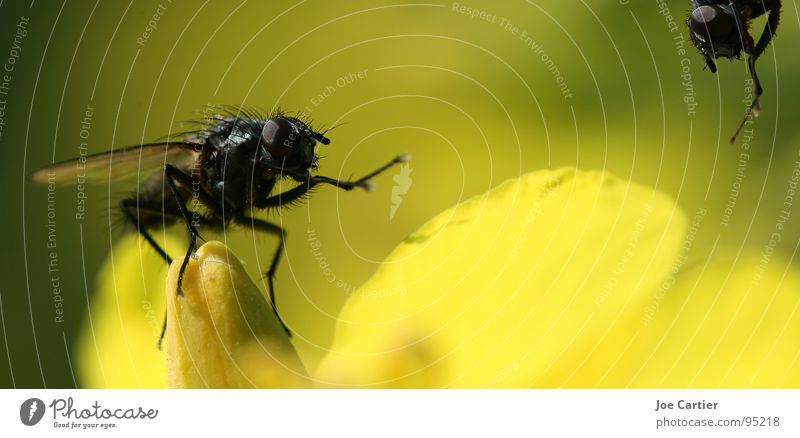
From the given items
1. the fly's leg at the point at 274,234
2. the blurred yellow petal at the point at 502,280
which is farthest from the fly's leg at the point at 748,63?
the fly's leg at the point at 274,234

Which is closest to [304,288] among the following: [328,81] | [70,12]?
[328,81]

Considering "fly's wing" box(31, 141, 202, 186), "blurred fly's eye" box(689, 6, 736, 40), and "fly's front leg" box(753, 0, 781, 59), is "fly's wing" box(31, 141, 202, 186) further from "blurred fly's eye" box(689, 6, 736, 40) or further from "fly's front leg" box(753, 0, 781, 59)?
"fly's front leg" box(753, 0, 781, 59)

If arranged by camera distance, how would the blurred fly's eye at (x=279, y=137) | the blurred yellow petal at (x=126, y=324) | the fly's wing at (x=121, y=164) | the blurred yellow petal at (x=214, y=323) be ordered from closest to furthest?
1. the blurred yellow petal at (x=214, y=323)
2. the blurred fly's eye at (x=279, y=137)
3. the fly's wing at (x=121, y=164)
4. the blurred yellow petal at (x=126, y=324)

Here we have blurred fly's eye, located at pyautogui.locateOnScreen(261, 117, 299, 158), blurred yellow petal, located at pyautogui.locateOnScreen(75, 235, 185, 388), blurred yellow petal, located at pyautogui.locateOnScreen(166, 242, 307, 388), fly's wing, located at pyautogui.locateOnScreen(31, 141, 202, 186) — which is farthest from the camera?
blurred yellow petal, located at pyautogui.locateOnScreen(75, 235, 185, 388)

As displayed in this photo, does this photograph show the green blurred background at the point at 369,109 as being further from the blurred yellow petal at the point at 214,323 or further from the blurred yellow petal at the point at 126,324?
the blurred yellow petal at the point at 214,323

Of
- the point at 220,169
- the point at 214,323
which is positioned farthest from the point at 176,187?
the point at 214,323

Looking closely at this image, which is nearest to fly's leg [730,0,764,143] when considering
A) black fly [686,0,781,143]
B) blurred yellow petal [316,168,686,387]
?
black fly [686,0,781,143]
